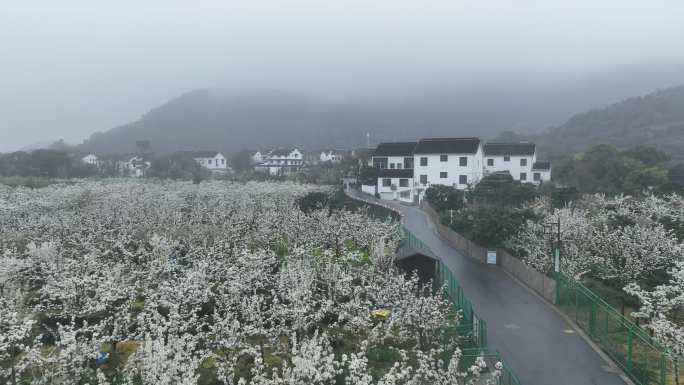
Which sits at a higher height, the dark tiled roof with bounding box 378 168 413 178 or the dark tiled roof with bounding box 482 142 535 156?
the dark tiled roof with bounding box 482 142 535 156

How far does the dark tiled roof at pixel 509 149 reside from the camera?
64.4m

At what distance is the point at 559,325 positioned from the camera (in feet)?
59.2

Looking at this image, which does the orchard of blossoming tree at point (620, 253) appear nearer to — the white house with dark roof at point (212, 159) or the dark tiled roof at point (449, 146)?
the dark tiled roof at point (449, 146)

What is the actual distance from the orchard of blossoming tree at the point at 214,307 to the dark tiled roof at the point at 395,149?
37549 millimetres

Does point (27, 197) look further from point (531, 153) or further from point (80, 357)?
point (531, 153)

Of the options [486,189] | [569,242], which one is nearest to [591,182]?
[486,189]

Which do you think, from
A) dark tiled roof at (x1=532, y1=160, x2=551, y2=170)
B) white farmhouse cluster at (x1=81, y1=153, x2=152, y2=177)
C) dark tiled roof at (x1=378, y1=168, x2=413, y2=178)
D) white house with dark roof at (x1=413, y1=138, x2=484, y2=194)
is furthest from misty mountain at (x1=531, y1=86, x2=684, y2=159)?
white farmhouse cluster at (x1=81, y1=153, x2=152, y2=177)

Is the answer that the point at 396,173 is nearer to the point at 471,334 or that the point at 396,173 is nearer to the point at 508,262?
the point at 508,262

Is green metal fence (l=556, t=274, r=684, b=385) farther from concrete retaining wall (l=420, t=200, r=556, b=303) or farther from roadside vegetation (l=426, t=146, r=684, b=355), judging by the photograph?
concrete retaining wall (l=420, t=200, r=556, b=303)

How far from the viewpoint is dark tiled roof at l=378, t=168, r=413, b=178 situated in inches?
2420

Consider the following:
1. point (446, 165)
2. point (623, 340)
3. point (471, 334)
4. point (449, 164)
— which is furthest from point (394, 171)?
point (623, 340)

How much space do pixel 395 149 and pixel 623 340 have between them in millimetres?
53980

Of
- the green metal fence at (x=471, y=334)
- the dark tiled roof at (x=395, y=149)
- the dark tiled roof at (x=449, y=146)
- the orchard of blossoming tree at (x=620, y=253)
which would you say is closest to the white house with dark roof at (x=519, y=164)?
the dark tiled roof at (x=449, y=146)

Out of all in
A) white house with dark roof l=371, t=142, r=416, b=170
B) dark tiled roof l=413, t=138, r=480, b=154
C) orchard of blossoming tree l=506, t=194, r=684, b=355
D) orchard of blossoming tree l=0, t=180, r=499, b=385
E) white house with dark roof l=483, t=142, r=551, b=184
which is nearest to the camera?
orchard of blossoming tree l=0, t=180, r=499, b=385
